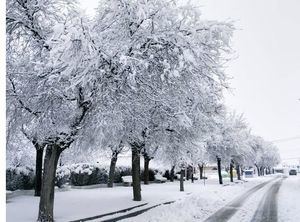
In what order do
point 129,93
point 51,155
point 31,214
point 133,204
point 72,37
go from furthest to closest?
point 133,204 → point 31,214 → point 51,155 → point 129,93 → point 72,37

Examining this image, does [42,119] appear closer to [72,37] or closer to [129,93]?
[129,93]

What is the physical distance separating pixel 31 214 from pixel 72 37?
25.3 feet

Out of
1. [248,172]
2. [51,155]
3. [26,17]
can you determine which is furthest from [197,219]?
[248,172]

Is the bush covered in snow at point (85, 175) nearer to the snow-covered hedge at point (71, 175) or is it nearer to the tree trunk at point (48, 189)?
the snow-covered hedge at point (71, 175)

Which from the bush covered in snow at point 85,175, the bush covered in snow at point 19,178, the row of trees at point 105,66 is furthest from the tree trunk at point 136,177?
the bush covered in snow at point 85,175

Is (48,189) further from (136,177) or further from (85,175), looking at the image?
(85,175)

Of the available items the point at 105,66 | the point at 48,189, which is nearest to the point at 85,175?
the point at 48,189

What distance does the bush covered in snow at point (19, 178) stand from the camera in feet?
68.1

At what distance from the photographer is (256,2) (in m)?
11.6

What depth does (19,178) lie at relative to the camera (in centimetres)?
2131

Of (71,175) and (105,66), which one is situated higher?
(105,66)

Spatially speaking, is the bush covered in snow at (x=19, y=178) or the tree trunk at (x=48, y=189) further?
the bush covered in snow at (x=19, y=178)

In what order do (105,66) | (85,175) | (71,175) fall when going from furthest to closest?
(85,175) → (71,175) → (105,66)

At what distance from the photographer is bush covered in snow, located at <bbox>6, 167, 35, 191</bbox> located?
20.8 meters
